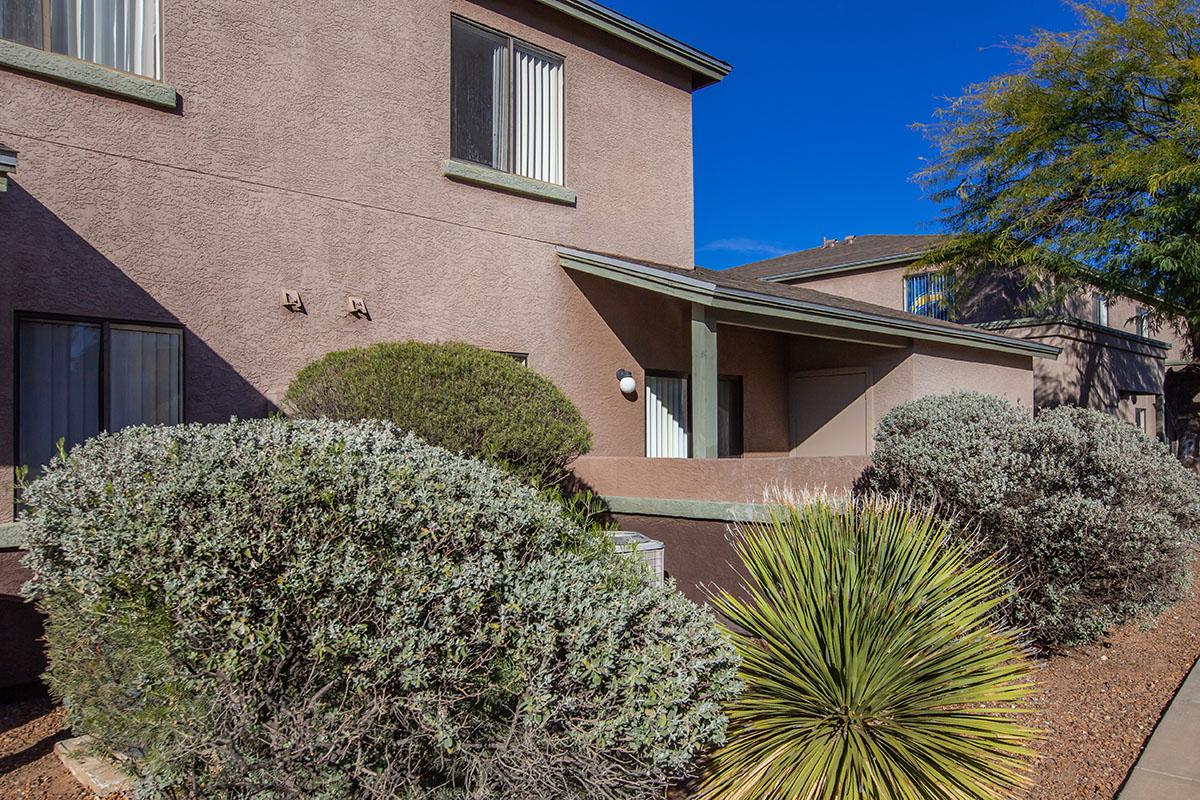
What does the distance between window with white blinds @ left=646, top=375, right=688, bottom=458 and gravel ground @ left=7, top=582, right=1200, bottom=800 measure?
5.59 meters

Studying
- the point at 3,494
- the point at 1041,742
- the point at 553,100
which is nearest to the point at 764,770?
the point at 1041,742

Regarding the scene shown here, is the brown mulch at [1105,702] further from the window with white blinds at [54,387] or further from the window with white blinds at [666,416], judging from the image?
the window with white blinds at [54,387]

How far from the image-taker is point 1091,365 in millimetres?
19109

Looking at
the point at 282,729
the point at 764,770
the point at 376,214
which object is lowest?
the point at 764,770

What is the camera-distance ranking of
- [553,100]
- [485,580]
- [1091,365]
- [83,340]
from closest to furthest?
[485,580] → [83,340] → [553,100] → [1091,365]

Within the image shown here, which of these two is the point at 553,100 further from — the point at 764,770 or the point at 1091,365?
the point at 1091,365

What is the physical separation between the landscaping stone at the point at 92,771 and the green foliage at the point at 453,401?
2.95 m

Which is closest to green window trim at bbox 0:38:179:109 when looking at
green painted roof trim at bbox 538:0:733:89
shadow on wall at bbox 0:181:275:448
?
shadow on wall at bbox 0:181:275:448

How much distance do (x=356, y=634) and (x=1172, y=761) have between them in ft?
17.0

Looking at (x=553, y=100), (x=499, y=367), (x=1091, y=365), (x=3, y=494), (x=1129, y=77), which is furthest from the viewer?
(x=1091, y=365)

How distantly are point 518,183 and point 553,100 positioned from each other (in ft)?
4.82

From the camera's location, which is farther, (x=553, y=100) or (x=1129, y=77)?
(x=1129, y=77)

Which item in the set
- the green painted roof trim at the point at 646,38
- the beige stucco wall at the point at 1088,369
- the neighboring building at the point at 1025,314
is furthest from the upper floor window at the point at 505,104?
the beige stucco wall at the point at 1088,369

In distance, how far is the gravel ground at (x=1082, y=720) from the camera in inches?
189
